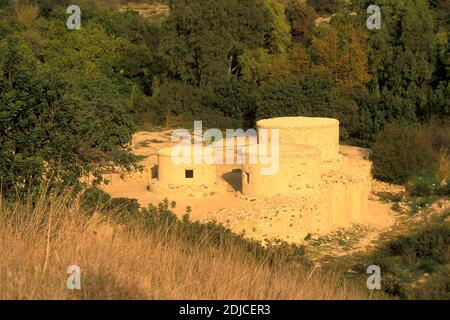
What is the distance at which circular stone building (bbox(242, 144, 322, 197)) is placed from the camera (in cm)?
1611

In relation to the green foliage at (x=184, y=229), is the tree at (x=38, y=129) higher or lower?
A: higher

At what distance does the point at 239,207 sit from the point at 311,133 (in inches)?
162

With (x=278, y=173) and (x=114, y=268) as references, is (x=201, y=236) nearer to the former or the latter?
(x=114, y=268)

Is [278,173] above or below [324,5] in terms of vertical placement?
below

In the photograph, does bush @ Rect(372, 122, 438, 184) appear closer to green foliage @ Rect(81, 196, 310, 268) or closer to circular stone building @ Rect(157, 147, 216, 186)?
green foliage @ Rect(81, 196, 310, 268)

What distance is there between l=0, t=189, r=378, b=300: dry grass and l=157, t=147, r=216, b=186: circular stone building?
979cm

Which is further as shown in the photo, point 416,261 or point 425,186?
point 425,186

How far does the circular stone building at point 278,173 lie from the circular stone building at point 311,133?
216cm

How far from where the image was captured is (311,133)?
738 inches

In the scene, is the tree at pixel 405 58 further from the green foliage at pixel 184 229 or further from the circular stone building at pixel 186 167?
the green foliage at pixel 184 229

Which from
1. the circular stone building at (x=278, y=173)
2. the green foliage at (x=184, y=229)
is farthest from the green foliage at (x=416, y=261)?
the circular stone building at (x=278, y=173)

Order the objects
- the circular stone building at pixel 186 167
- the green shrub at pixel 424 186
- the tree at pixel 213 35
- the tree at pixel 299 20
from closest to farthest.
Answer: the circular stone building at pixel 186 167, the green shrub at pixel 424 186, the tree at pixel 213 35, the tree at pixel 299 20

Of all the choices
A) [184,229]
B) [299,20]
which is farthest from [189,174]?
[299,20]

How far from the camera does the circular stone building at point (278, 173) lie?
16.1 meters
